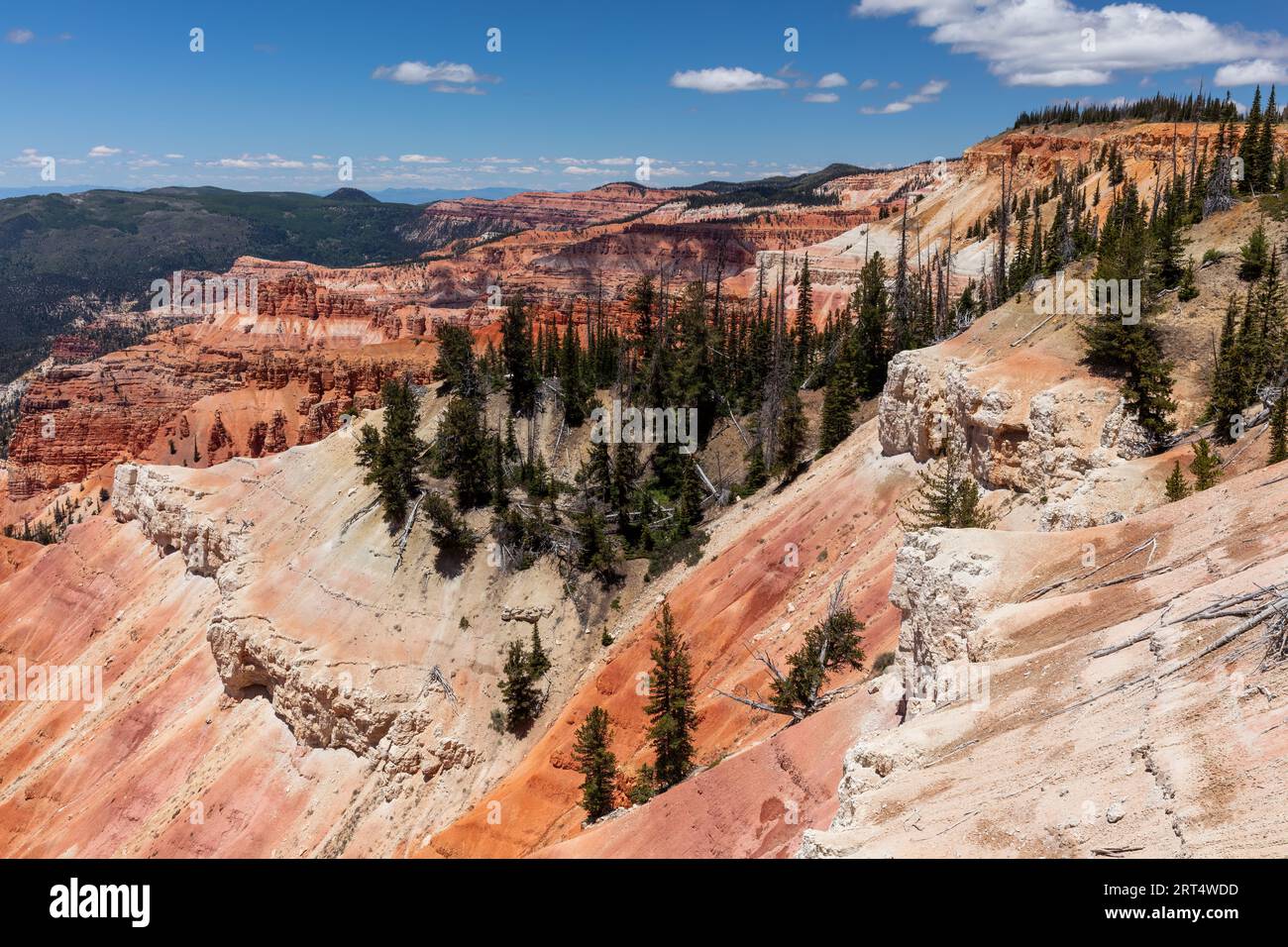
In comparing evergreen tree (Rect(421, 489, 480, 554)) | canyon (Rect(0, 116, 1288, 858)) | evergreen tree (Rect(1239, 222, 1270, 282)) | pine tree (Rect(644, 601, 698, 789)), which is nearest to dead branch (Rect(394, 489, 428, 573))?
canyon (Rect(0, 116, 1288, 858))

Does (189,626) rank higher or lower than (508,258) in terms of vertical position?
lower

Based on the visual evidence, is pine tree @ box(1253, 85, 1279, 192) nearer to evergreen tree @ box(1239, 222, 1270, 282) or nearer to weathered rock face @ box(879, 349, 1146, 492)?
evergreen tree @ box(1239, 222, 1270, 282)

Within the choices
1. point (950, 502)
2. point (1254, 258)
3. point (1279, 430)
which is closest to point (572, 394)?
point (950, 502)

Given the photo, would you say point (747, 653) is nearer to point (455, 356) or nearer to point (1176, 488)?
point (1176, 488)

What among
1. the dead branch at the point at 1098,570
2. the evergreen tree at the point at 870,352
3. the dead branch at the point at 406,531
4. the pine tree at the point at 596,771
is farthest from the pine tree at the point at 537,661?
the evergreen tree at the point at 870,352

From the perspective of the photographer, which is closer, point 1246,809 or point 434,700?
point 1246,809

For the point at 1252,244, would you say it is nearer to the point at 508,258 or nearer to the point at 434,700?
the point at 434,700
